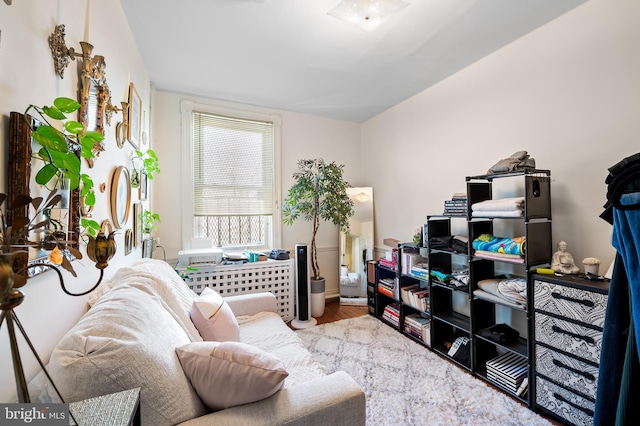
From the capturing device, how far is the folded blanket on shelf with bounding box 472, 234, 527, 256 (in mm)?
1826

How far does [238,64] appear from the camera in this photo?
8.14ft

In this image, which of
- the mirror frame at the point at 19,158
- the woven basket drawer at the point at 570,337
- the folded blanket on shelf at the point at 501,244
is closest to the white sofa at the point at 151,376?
the mirror frame at the point at 19,158

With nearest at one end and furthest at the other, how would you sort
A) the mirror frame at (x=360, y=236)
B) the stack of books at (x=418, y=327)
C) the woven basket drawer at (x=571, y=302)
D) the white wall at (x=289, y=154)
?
the woven basket drawer at (x=571, y=302)
the stack of books at (x=418, y=327)
the white wall at (x=289, y=154)
the mirror frame at (x=360, y=236)

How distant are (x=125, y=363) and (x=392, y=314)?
2.62m

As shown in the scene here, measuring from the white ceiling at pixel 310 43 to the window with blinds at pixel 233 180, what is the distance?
0.42 m

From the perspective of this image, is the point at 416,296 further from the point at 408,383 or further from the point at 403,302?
the point at 408,383

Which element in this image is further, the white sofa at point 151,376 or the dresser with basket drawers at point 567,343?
the dresser with basket drawers at point 567,343

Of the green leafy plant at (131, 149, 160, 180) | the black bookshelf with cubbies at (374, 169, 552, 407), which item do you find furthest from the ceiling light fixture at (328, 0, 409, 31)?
the green leafy plant at (131, 149, 160, 180)

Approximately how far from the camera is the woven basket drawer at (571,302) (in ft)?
4.73

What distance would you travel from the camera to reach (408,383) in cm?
200

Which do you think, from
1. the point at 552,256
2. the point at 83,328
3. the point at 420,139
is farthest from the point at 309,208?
the point at 83,328

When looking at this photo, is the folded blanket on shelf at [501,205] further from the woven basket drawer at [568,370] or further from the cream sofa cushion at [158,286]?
the cream sofa cushion at [158,286]

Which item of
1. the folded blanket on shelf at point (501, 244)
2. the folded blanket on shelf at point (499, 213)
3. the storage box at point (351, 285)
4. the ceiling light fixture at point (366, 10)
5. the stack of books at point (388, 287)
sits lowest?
the storage box at point (351, 285)

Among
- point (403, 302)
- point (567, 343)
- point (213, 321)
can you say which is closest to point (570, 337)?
point (567, 343)
